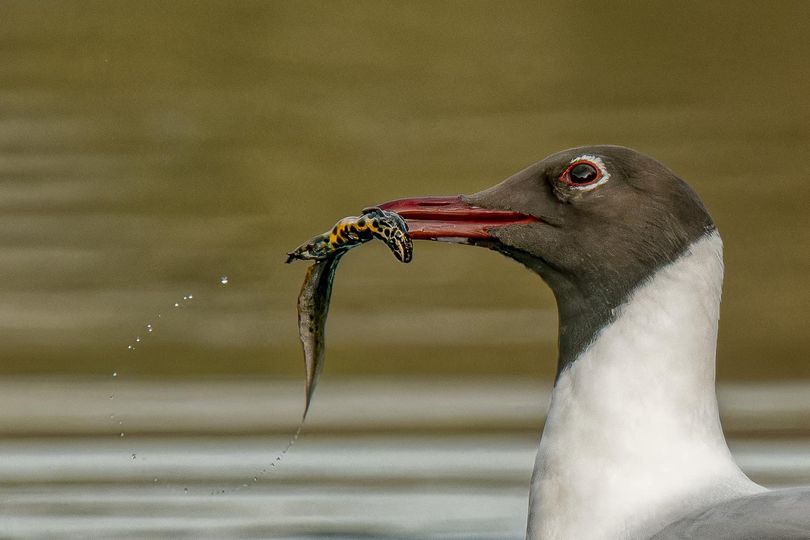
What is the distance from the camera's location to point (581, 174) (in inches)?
187

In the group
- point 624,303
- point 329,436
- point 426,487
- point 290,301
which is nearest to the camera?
point 624,303

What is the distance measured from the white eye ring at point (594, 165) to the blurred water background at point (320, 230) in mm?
2292

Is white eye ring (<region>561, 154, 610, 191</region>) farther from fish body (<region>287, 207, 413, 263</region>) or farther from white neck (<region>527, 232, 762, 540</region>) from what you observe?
fish body (<region>287, 207, 413, 263</region>)

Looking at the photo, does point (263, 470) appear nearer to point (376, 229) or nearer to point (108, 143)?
point (376, 229)

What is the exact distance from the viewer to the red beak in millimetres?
4824

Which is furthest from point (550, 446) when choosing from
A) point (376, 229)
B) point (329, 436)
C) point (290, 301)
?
point (290, 301)

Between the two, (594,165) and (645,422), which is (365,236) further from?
(645,422)

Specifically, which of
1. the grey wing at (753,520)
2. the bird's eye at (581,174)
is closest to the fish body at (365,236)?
the bird's eye at (581,174)

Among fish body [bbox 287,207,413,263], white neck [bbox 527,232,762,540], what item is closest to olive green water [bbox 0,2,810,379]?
fish body [bbox 287,207,413,263]

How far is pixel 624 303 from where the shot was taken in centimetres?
459

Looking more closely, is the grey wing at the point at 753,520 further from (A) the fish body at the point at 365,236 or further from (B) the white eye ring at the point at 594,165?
(A) the fish body at the point at 365,236

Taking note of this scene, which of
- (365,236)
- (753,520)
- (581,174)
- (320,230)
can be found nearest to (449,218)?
(365,236)

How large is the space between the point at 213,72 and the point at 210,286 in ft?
12.6

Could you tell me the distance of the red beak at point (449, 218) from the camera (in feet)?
15.8
